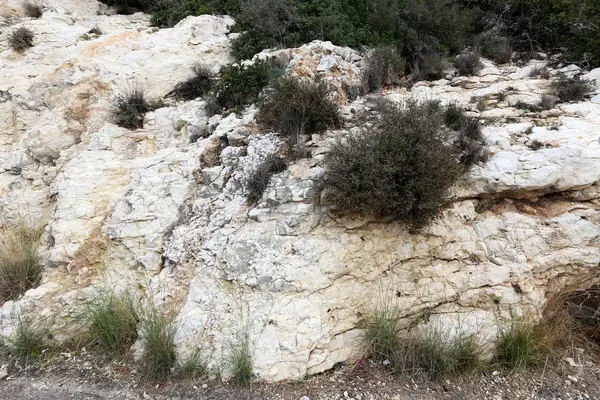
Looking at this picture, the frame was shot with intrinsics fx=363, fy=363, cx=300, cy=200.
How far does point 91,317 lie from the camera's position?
399 centimetres

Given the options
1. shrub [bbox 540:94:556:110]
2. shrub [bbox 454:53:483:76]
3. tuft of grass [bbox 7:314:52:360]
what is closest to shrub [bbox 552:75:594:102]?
shrub [bbox 540:94:556:110]

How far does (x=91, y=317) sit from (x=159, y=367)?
1.06 m

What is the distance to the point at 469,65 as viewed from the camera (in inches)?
270

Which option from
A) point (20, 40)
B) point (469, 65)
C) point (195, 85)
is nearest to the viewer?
point (195, 85)

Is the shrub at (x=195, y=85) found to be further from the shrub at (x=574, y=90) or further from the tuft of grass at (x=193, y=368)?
the shrub at (x=574, y=90)

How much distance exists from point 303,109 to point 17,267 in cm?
411

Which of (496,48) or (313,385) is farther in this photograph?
(496,48)

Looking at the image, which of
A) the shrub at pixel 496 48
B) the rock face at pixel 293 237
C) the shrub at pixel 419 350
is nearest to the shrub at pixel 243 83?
the rock face at pixel 293 237

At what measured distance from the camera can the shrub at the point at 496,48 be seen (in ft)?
23.8

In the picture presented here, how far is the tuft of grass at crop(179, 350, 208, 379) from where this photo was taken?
3.54 metres

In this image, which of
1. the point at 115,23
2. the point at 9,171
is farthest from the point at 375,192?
the point at 115,23

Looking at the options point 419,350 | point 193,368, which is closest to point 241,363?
point 193,368

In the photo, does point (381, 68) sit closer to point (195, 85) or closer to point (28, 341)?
point (195, 85)

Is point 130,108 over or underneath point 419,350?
over
